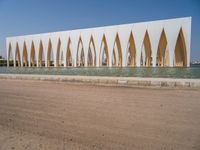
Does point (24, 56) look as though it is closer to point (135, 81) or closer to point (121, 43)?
point (121, 43)

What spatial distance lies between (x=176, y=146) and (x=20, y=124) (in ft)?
8.34

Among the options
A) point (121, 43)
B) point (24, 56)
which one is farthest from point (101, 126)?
point (24, 56)

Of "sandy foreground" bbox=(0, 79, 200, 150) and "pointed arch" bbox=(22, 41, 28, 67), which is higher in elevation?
"pointed arch" bbox=(22, 41, 28, 67)

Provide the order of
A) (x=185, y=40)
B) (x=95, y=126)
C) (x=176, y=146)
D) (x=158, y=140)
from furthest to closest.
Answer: (x=185, y=40) → (x=95, y=126) → (x=158, y=140) → (x=176, y=146)

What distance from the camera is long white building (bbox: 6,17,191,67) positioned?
2461 centimetres

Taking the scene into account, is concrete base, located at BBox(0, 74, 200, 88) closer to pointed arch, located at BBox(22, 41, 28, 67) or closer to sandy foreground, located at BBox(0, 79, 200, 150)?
sandy foreground, located at BBox(0, 79, 200, 150)

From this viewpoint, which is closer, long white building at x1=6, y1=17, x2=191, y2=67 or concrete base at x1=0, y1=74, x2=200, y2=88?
concrete base at x1=0, y1=74, x2=200, y2=88

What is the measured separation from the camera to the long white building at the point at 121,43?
24.6 metres

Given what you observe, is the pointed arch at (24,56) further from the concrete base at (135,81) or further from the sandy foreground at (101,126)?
the sandy foreground at (101,126)

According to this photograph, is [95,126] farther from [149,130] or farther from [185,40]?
[185,40]

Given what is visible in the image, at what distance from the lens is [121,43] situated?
27359mm

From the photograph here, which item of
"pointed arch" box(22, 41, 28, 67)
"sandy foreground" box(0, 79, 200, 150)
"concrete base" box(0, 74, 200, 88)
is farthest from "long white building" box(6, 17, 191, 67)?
"sandy foreground" box(0, 79, 200, 150)

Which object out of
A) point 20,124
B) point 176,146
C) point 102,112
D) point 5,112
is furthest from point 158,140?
point 5,112

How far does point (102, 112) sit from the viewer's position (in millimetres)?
3682
